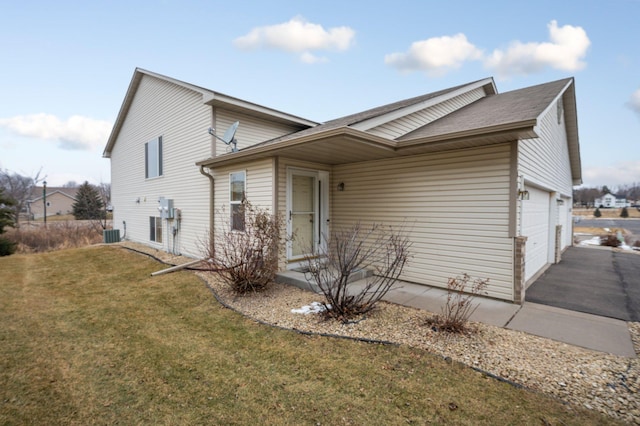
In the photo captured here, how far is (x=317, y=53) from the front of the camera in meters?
13.7

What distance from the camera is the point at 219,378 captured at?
299cm

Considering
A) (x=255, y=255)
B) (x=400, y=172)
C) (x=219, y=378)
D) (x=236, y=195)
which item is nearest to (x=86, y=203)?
(x=236, y=195)

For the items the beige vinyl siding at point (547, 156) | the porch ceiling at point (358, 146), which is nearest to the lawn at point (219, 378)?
the porch ceiling at point (358, 146)

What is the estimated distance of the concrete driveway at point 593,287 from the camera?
504cm

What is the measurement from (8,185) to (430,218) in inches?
1554

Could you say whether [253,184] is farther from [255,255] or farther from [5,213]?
[5,213]

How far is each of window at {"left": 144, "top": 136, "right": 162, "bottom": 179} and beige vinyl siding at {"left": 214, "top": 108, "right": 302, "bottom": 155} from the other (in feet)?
12.4

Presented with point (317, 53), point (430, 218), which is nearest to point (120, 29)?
point (317, 53)

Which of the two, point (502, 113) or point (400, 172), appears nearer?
point (502, 113)

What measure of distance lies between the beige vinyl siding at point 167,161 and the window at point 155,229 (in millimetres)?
271

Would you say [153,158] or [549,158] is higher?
[153,158]

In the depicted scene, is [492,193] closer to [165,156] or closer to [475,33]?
[475,33]

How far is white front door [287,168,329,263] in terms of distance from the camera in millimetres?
7043

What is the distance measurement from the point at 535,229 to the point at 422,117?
3714mm
